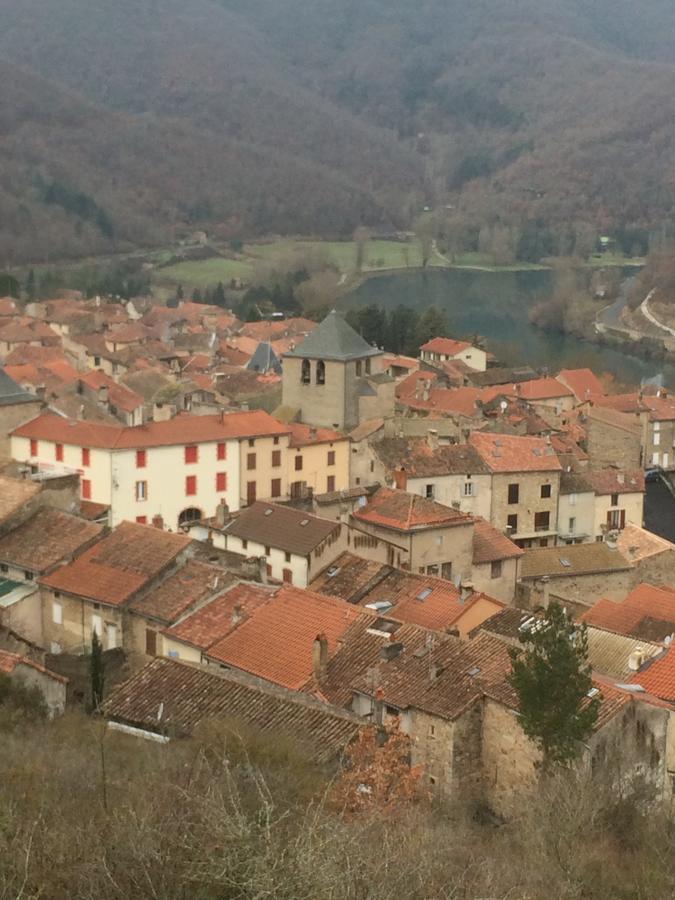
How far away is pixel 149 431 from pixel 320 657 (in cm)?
1133

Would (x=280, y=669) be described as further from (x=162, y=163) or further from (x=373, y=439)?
(x=162, y=163)

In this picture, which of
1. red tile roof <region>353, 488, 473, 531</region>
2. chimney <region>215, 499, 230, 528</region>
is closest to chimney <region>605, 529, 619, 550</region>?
red tile roof <region>353, 488, 473, 531</region>

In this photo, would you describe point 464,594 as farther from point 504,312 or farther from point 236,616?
point 504,312

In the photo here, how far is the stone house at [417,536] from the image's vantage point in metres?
22.8

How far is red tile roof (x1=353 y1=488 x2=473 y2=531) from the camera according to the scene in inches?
904

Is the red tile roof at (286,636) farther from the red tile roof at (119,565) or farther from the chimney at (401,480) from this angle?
the chimney at (401,480)

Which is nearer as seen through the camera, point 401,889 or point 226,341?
point 401,889

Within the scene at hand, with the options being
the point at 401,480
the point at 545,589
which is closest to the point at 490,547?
the point at 545,589

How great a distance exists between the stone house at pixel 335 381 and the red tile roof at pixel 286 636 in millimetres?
13421

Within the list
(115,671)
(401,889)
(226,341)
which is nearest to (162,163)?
(226,341)

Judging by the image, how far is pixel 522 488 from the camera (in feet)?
94.6

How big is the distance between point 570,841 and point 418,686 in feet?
14.7

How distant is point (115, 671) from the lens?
58.7ft

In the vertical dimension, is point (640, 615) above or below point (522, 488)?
above
